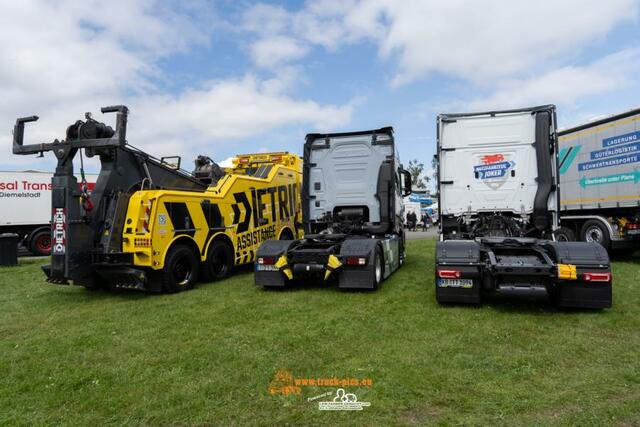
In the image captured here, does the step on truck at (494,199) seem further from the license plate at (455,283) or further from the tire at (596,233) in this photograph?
the tire at (596,233)

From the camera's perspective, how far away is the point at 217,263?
9.05 meters

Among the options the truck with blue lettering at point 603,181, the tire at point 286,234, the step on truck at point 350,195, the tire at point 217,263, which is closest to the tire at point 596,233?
the truck with blue lettering at point 603,181

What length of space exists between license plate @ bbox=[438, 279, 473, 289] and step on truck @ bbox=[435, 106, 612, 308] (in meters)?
0.01

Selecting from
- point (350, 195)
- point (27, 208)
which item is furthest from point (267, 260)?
point (27, 208)

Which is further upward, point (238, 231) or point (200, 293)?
point (238, 231)

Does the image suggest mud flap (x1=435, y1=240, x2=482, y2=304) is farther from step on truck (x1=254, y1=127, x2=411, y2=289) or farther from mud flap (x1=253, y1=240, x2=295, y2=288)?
mud flap (x1=253, y1=240, x2=295, y2=288)

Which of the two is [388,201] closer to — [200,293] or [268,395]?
[200,293]

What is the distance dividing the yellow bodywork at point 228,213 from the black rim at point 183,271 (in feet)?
1.16

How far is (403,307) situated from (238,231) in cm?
465

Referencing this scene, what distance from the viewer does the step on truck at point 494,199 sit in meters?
5.76

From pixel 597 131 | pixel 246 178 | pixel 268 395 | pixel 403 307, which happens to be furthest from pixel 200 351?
pixel 597 131

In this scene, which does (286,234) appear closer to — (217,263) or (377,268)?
(217,263)

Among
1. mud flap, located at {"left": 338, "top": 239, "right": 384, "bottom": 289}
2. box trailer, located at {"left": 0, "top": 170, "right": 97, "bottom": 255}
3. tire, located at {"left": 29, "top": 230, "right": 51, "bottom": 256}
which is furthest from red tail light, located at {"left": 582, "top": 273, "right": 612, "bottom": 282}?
tire, located at {"left": 29, "top": 230, "right": 51, "bottom": 256}

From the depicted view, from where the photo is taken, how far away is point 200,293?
7559 mm
